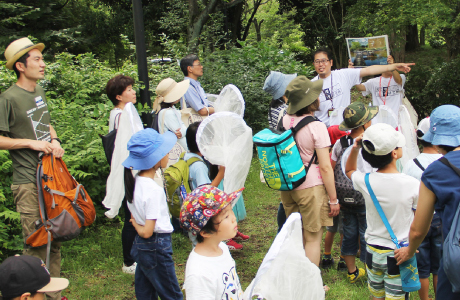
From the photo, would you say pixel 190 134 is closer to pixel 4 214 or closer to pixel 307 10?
pixel 4 214

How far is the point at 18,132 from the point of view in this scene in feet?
11.0

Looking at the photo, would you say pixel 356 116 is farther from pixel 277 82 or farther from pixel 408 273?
pixel 277 82

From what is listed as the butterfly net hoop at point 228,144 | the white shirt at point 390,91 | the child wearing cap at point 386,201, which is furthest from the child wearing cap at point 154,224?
the white shirt at point 390,91

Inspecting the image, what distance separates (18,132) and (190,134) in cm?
144

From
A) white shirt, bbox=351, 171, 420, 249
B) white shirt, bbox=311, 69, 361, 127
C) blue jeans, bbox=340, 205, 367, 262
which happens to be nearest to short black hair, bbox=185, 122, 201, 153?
blue jeans, bbox=340, 205, 367, 262

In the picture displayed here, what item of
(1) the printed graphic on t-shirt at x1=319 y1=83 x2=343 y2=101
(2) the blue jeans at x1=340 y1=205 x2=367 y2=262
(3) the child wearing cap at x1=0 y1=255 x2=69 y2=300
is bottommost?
(2) the blue jeans at x1=340 y1=205 x2=367 y2=262

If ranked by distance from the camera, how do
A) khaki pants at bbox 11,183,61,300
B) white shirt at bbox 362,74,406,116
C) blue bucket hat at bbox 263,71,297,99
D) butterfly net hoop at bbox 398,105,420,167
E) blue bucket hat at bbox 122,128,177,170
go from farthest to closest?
1. white shirt at bbox 362,74,406,116
2. blue bucket hat at bbox 263,71,297,99
3. butterfly net hoop at bbox 398,105,420,167
4. khaki pants at bbox 11,183,61,300
5. blue bucket hat at bbox 122,128,177,170

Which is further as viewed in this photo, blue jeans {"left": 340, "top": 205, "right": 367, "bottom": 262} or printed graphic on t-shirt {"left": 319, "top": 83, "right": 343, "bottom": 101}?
printed graphic on t-shirt {"left": 319, "top": 83, "right": 343, "bottom": 101}

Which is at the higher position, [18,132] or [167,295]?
[18,132]

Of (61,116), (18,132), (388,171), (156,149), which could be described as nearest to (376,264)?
(388,171)

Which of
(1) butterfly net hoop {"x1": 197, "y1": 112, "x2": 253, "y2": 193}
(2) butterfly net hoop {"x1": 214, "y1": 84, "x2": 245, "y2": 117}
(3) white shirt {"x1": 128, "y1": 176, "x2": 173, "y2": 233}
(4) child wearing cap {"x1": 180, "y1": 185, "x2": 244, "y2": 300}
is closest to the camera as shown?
(4) child wearing cap {"x1": 180, "y1": 185, "x2": 244, "y2": 300}

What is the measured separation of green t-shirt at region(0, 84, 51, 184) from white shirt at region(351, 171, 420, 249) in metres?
2.61

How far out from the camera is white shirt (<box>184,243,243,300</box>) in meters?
2.04

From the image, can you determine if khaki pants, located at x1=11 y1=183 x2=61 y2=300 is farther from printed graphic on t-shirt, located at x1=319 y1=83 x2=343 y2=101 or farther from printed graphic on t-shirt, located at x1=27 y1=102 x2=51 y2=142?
printed graphic on t-shirt, located at x1=319 y1=83 x2=343 y2=101
